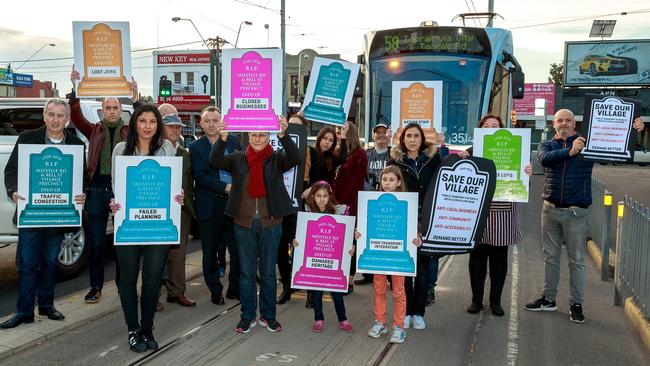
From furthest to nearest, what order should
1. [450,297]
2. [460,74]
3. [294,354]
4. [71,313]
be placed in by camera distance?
[460,74], [450,297], [71,313], [294,354]

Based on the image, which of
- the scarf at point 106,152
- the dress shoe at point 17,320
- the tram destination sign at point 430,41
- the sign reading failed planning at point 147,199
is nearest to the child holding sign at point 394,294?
the sign reading failed planning at point 147,199

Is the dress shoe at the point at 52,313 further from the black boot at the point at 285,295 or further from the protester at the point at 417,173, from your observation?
the protester at the point at 417,173

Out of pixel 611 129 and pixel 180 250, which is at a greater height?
pixel 611 129

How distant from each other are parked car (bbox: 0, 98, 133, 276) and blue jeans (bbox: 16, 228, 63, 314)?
1.38 metres

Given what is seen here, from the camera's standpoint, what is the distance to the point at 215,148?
5.29 m

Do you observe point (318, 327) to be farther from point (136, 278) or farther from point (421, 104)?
point (421, 104)

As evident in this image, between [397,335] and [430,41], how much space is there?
7188mm

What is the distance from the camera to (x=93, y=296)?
6.25 metres

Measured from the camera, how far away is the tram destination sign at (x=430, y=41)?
35.6 ft

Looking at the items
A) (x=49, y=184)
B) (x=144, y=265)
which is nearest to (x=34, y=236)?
(x=49, y=184)

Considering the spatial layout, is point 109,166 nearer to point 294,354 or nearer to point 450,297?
point 294,354

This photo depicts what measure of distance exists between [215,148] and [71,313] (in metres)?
2.22

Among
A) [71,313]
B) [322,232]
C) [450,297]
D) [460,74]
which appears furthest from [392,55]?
[71,313]

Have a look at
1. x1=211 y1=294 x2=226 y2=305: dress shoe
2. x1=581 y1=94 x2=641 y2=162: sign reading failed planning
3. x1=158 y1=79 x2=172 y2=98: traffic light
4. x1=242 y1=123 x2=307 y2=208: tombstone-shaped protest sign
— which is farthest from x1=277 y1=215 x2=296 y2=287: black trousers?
x1=158 y1=79 x2=172 y2=98: traffic light
